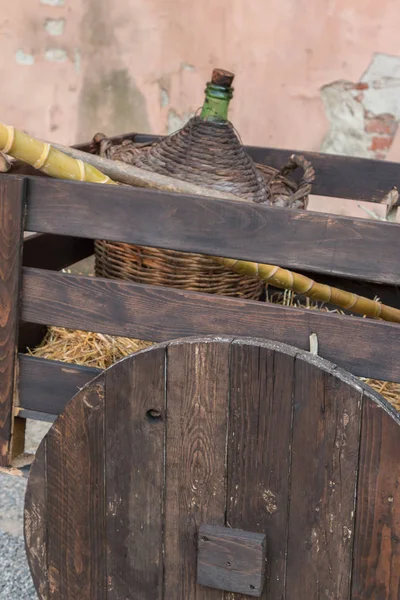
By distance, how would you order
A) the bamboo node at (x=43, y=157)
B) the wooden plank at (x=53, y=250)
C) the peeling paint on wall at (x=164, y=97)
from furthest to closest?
the peeling paint on wall at (x=164, y=97)
the wooden plank at (x=53, y=250)
the bamboo node at (x=43, y=157)

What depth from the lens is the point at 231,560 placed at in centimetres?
148

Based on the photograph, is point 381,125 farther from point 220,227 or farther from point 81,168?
point 220,227

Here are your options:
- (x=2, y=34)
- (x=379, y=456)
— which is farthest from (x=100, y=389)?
(x=2, y=34)

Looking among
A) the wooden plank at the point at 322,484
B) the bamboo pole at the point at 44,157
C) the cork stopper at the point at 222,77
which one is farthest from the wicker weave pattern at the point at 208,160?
the wooden plank at the point at 322,484

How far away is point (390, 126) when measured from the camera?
3193mm

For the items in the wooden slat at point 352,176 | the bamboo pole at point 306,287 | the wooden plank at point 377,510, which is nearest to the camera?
the wooden plank at point 377,510

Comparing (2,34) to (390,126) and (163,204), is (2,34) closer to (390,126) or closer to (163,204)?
(390,126)

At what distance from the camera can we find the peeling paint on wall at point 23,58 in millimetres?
3592

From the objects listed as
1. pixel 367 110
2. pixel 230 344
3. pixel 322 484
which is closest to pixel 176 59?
pixel 367 110

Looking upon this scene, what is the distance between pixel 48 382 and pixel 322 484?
1.96 ft

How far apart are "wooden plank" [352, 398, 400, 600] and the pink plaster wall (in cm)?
205

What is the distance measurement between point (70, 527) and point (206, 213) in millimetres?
Answer: 629

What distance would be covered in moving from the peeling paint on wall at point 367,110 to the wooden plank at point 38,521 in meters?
2.09

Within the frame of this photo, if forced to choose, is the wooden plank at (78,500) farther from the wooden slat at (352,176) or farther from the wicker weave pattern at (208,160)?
the wooden slat at (352,176)
